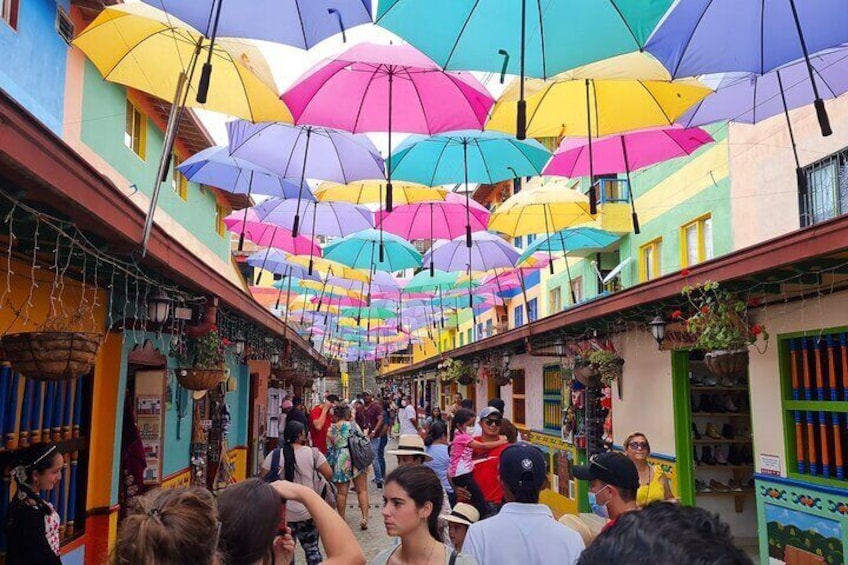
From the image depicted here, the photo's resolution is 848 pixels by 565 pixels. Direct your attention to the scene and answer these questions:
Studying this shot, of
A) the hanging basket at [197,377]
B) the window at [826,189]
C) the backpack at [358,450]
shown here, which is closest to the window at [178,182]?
the backpack at [358,450]

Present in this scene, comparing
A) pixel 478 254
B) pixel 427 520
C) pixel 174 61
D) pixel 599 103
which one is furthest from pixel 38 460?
pixel 478 254

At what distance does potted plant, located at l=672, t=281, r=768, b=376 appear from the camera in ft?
24.6

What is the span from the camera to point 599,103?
26.9ft

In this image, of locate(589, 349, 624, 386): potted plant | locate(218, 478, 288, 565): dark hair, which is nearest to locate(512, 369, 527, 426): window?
locate(589, 349, 624, 386): potted plant

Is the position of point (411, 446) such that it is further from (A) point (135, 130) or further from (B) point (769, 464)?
(A) point (135, 130)

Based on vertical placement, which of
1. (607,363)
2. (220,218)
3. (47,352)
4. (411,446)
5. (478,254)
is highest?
(220,218)

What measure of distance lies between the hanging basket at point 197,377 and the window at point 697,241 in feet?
31.5

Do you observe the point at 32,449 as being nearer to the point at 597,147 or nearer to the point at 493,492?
the point at 493,492

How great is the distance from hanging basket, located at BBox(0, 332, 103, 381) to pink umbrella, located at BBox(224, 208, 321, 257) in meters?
9.54

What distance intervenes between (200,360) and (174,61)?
11.2ft

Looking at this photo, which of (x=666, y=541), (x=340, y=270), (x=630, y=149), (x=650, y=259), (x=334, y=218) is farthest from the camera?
(x=340, y=270)

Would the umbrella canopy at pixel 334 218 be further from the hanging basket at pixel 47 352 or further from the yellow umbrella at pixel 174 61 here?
the hanging basket at pixel 47 352

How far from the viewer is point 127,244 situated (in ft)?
18.1

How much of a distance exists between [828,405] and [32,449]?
23.5 feet
